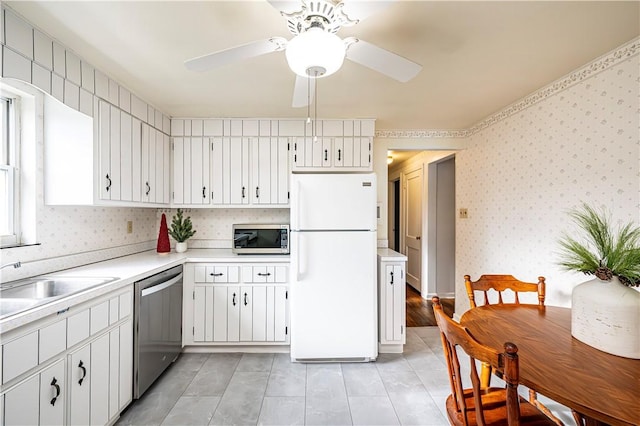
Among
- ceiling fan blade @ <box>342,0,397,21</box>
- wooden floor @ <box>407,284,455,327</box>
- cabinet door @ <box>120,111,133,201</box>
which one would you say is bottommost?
wooden floor @ <box>407,284,455,327</box>

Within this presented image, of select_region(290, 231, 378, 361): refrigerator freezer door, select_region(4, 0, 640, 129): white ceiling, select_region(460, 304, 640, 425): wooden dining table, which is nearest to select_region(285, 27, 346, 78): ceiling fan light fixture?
select_region(4, 0, 640, 129): white ceiling

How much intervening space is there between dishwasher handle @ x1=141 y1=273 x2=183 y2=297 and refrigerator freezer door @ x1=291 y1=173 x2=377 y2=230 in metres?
1.11

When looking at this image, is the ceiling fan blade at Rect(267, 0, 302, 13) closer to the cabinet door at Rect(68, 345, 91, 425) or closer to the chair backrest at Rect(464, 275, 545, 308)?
the chair backrest at Rect(464, 275, 545, 308)

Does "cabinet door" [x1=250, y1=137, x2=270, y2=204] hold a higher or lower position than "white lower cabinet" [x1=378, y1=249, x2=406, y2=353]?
higher

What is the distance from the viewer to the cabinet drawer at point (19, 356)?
1.10 m

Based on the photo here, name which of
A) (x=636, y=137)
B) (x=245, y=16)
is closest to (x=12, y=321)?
(x=245, y=16)

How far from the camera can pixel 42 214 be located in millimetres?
1863

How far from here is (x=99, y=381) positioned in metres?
1.61

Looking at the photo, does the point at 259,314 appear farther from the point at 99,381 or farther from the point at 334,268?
the point at 99,381

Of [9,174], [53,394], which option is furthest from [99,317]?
[9,174]

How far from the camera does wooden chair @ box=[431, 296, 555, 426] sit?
2.83 feet

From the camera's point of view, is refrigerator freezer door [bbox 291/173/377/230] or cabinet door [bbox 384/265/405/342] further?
cabinet door [bbox 384/265/405/342]

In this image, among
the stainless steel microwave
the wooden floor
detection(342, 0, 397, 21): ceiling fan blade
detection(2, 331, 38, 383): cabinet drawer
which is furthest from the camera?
the wooden floor

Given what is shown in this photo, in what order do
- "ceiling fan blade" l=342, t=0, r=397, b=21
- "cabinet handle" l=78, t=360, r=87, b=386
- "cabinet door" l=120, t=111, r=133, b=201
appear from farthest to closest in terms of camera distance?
"cabinet door" l=120, t=111, r=133, b=201, "cabinet handle" l=78, t=360, r=87, b=386, "ceiling fan blade" l=342, t=0, r=397, b=21
